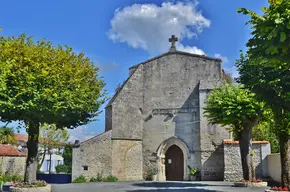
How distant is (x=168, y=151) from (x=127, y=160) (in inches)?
130

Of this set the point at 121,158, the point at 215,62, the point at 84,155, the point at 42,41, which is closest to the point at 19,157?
the point at 84,155

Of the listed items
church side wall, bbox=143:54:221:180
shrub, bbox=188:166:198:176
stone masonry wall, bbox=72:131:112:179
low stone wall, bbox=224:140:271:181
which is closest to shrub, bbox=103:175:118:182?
stone masonry wall, bbox=72:131:112:179

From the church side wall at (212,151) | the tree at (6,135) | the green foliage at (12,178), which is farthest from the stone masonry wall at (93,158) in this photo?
the tree at (6,135)

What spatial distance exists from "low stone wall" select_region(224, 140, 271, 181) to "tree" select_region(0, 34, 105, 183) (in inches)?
387

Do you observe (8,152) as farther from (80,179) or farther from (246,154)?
(246,154)

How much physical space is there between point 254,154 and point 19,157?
18942 mm

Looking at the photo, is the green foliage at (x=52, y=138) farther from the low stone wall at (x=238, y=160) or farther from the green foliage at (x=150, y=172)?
the low stone wall at (x=238, y=160)

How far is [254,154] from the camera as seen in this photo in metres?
19.7

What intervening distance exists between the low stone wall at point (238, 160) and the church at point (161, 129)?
1.15 meters

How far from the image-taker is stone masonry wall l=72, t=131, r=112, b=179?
21.8 meters

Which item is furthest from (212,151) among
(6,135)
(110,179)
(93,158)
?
(6,135)

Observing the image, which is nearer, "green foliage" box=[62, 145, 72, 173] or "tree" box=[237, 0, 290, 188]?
"tree" box=[237, 0, 290, 188]

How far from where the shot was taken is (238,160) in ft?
65.6

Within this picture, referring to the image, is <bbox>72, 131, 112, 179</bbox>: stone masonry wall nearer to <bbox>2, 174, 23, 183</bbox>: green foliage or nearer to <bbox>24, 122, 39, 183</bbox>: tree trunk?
<bbox>2, 174, 23, 183</bbox>: green foliage
